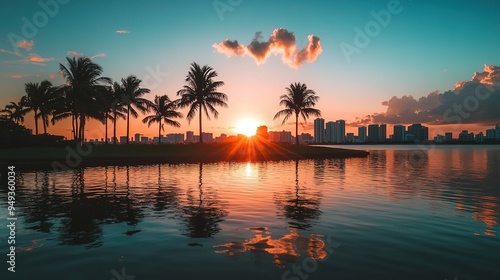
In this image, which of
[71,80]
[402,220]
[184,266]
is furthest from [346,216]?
[71,80]

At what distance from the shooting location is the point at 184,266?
6.68 meters

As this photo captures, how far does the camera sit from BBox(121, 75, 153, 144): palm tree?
6288 cm

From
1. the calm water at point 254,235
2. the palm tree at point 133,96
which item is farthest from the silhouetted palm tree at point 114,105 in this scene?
the calm water at point 254,235

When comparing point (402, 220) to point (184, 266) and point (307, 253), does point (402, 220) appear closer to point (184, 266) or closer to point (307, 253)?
point (307, 253)

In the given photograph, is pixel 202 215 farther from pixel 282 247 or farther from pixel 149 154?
pixel 149 154

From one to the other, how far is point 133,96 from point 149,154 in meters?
21.5

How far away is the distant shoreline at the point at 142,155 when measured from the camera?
36.3 m

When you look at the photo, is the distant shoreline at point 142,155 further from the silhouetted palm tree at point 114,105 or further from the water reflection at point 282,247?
the water reflection at point 282,247

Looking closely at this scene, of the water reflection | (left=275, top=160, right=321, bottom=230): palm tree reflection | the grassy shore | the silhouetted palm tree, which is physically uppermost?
the silhouetted palm tree

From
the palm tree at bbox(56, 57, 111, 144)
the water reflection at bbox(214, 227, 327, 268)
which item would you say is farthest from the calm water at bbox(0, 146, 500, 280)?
the palm tree at bbox(56, 57, 111, 144)

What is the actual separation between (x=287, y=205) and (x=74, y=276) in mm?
9022

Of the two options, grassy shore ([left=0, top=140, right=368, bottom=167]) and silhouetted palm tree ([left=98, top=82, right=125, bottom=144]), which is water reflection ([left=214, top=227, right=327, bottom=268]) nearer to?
grassy shore ([left=0, top=140, right=368, bottom=167])

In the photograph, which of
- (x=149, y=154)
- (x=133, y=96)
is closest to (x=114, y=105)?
(x=133, y=96)

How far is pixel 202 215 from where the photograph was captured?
1152 cm
